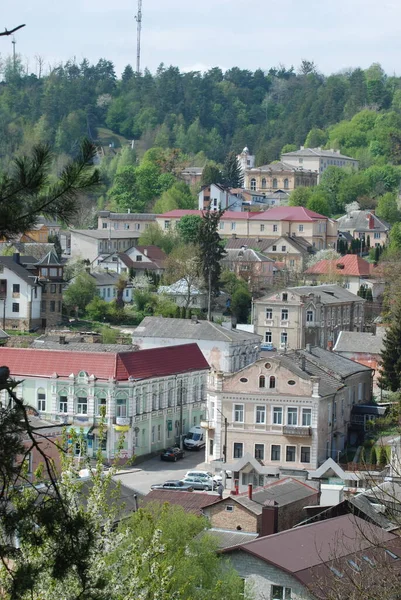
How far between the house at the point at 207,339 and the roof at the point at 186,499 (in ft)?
62.7

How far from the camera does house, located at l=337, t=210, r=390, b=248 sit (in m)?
86.1

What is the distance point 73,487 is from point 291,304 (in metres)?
42.0

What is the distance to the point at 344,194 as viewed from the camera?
9906 cm

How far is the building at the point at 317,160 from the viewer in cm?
11038

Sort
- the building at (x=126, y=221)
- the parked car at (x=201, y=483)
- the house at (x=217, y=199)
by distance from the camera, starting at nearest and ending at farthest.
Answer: the parked car at (x=201, y=483) → the building at (x=126, y=221) → the house at (x=217, y=199)

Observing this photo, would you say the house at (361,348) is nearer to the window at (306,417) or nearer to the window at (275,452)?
the window at (306,417)

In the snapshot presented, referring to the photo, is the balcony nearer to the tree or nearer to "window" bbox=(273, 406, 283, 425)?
"window" bbox=(273, 406, 283, 425)

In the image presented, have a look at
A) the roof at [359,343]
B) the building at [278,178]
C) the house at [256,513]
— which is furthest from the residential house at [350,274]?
the house at [256,513]

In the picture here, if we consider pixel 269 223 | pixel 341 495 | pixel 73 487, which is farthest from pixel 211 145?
pixel 73 487

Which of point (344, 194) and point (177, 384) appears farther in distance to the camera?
point (344, 194)

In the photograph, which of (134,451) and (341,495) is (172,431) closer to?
(134,451)

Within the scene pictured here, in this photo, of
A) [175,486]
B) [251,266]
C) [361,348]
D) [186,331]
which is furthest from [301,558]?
[251,266]

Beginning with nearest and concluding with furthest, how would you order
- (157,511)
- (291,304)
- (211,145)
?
(157,511) → (291,304) → (211,145)

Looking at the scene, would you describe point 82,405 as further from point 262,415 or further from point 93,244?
point 93,244
